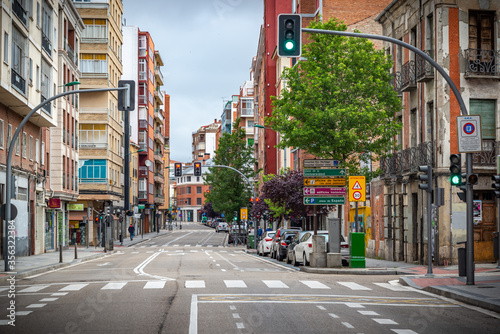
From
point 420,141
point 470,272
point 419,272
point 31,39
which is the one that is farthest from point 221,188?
point 470,272

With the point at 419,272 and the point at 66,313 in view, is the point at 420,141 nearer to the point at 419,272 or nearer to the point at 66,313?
the point at 419,272

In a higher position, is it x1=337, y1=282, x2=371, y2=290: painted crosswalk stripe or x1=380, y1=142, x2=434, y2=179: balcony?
x1=380, y1=142, x2=434, y2=179: balcony

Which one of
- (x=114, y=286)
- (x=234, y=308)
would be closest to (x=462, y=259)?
(x=234, y=308)

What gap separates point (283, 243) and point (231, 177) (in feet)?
151

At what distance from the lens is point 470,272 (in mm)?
18859

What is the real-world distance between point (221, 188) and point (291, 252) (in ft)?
165

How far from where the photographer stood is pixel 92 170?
69750 mm

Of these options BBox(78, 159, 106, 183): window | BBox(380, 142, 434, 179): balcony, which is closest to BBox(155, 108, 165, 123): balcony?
BBox(78, 159, 106, 183): window

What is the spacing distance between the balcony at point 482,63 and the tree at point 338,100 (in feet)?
14.1

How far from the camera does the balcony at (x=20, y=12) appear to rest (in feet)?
113

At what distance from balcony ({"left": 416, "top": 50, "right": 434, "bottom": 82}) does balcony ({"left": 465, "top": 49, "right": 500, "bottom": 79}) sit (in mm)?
1427

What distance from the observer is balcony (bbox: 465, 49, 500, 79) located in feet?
98.0

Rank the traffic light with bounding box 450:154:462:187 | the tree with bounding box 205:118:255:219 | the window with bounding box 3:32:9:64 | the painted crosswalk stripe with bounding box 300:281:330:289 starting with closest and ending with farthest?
1. the traffic light with bounding box 450:154:462:187
2. the painted crosswalk stripe with bounding box 300:281:330:289
3. the window with bounding box 3:32:9:64
4. the tree with bounding box 205:118:255:219

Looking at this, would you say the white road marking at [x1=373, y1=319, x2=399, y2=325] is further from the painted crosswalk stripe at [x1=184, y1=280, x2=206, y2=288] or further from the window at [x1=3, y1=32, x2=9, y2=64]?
the window at [x1=3, y1=32, x2=9, y2=64]
